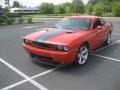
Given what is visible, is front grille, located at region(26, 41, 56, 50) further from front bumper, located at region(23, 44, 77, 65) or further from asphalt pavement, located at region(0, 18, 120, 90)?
asphalt pavement, located at region(0, 18, 120, 90)

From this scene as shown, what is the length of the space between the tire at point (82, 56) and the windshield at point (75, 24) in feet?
2.61

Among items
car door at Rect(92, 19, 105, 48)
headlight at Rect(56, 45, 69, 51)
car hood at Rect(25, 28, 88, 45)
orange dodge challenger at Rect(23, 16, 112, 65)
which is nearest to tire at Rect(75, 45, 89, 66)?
orange dodge challenger at Rect(23, 16, 112, 65)

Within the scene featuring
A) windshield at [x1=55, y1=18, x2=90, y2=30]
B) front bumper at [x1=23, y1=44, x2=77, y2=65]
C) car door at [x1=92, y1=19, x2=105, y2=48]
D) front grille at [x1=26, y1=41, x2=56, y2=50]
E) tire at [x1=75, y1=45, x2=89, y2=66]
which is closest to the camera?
front bumper at [x1=23, y1=44, x2=77, y2=65]

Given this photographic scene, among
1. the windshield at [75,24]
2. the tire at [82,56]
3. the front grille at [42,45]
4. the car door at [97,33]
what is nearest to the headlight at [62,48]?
the front grille at [42,45]

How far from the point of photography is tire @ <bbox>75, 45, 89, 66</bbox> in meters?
5.89

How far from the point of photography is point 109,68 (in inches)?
236

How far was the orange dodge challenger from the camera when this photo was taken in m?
5.42

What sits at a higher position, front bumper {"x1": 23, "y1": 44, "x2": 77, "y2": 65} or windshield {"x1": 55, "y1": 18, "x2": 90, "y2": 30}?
windshield {"x1": 55, "y1": 18, "x2": 90, "y2": 30}

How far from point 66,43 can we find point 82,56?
3.23ft

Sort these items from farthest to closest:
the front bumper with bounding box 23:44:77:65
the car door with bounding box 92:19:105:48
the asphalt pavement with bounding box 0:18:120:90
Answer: the car door with bounding box 92:19:105:48 < the front bumper with bounding box 23:44:77:65 < the asphalt pavement with bounding box 0:18:120:90

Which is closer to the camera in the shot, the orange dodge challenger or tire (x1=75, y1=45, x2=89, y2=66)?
the orange dodge challenger

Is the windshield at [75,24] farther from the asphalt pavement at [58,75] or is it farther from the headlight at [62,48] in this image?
the headlight at [62,48]

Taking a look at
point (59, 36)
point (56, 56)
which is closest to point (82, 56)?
point (59, 36)

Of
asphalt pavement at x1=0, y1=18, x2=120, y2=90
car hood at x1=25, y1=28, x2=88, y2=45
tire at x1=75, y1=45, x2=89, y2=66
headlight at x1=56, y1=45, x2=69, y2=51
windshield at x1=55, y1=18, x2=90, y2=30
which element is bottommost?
asphalt pavement at x1=0, y1=18, x2=120, y2=90
